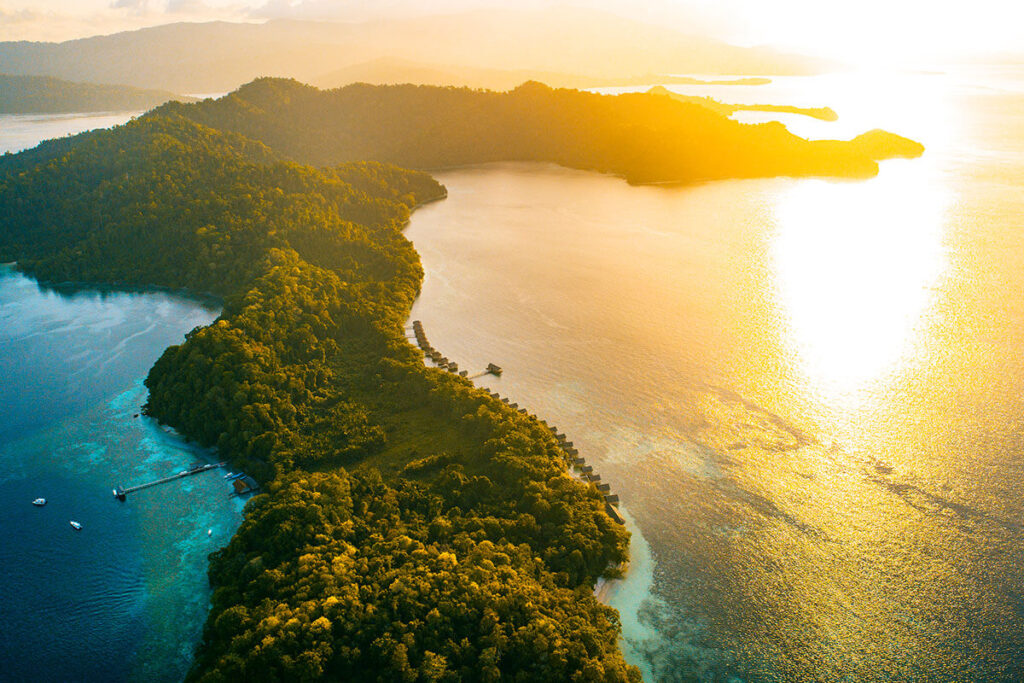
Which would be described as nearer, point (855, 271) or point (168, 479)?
point (168, 479)

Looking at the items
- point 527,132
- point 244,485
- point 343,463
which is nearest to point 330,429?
point 343,463

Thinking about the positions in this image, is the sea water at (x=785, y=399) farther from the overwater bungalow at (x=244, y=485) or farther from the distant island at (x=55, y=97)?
the distant island at (x=55, y=97)

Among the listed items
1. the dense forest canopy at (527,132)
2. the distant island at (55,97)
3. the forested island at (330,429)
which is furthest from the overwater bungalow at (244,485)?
the distant island at (55,97)

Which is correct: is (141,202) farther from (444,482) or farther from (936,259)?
(936,259)

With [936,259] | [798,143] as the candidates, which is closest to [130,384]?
[936,259]

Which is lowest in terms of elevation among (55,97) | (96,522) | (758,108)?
(96,522)

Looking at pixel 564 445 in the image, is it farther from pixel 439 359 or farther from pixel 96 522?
pixel 96 522

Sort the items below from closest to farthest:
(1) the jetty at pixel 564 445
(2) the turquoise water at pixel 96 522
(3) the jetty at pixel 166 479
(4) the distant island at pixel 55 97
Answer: (2) the turquoise water at pixel 96 522
(1) the jetty at pixel 564 445
(3) the jetty at pixel 166 479
(4) the distant island at pixel 55 97
